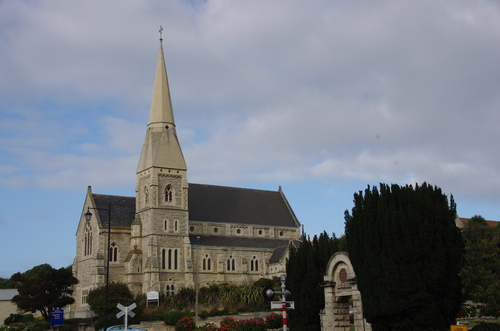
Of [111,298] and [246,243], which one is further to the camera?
[246,243]

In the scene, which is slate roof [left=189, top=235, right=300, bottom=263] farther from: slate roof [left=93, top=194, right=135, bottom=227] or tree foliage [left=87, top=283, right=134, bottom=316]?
tree foliage [left=87, top=283, right=134, bottom=316]

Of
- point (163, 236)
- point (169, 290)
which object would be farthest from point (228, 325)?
point (163, 236)

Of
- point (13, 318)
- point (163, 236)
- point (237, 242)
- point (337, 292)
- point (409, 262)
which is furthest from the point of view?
point (237, 242)

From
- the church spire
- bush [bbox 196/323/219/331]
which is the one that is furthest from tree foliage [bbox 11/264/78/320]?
the church spire

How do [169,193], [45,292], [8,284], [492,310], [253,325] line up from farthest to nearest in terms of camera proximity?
1. [8,284]
2. [169,193]
3. [45,292]
4. [253,325]
5. [492,310]

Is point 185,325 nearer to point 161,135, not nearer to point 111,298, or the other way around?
point 111,298

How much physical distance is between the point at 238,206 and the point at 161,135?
48.7 feet

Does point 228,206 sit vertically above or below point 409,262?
above

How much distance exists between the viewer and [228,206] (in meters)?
75.5

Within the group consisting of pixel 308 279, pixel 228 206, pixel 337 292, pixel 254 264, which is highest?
pixel 228 206

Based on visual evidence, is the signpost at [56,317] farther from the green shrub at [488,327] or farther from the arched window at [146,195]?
the green shrub at [488,327]

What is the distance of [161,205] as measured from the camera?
2574 inches

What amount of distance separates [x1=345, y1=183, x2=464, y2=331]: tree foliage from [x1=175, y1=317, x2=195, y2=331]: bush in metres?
17.9

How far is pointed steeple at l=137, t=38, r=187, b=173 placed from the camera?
6650 centimetres
